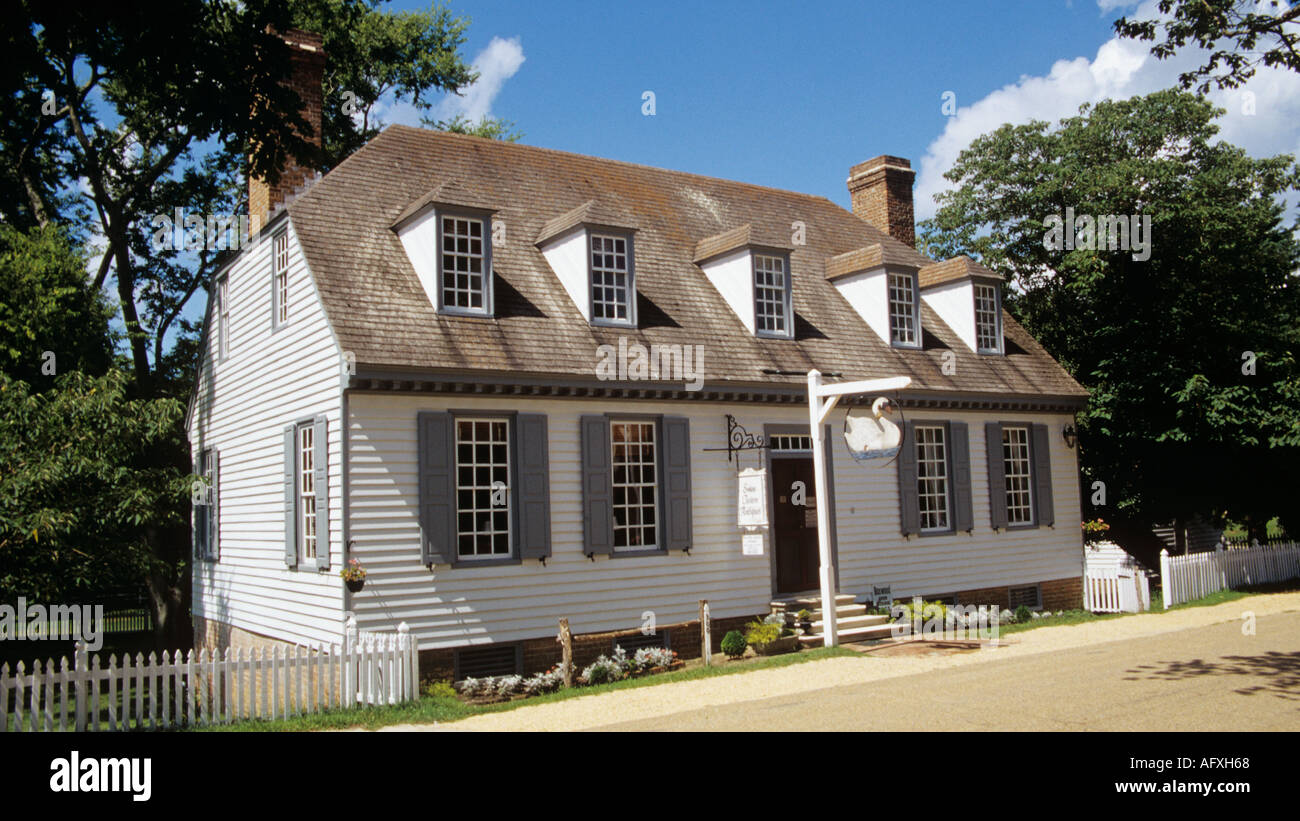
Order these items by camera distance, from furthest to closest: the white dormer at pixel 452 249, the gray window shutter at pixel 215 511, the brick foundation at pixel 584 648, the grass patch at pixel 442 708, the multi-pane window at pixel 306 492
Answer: the gray window shutter at pixel 215 511 < the white dormer at pixel 452 249 < the multi-pane window at pixel 306 492 < the brick foundation at pixel 584 648 < the grass patch at pixel 442 708

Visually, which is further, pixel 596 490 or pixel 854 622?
pixel 854 622

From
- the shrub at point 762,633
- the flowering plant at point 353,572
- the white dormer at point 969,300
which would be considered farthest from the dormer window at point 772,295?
the flowering plant at point 353,572

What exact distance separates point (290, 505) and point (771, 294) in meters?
9.11

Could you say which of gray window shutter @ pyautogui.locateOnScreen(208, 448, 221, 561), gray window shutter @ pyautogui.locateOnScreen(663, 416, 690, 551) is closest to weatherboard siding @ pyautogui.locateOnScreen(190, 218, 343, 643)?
gray window shutter @ pyautogui.locateOnScreen(208, 448, 221, 561)

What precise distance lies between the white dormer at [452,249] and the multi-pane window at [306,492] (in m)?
2.72

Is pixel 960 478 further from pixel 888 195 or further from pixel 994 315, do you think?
pixel 888 195

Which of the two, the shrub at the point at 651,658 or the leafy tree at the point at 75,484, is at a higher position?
the leafy tree at the point at 75,484

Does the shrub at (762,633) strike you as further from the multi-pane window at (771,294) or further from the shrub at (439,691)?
the multi-pane window at (771,294)

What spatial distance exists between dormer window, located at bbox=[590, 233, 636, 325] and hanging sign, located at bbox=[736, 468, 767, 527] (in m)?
3.31

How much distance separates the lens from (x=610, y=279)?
16938 mm

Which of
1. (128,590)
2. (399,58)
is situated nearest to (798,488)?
(128,590)

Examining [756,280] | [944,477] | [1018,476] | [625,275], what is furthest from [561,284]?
[1018,476]

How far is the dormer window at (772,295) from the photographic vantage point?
18.6 meters
